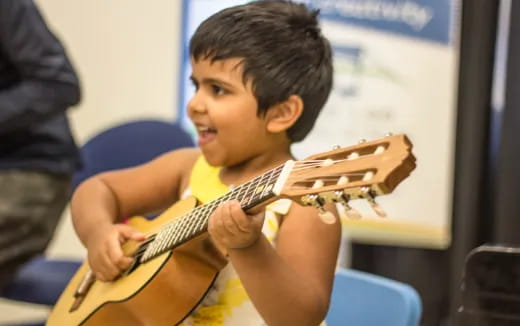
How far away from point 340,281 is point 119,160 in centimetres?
77

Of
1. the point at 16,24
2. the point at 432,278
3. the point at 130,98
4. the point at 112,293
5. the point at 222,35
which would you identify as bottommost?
the point at 432,278

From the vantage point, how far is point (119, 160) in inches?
71.4

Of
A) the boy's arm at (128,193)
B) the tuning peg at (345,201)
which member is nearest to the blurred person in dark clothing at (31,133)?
the boy's arm at (128,193)

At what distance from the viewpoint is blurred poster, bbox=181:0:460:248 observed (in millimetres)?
2043

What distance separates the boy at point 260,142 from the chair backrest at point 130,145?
712 mm

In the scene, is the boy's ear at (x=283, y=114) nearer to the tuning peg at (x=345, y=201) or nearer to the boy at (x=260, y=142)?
the boy at (x=260, y=142)

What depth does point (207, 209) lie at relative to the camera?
2.89ft

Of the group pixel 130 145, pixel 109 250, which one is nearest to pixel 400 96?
pixel 130 145

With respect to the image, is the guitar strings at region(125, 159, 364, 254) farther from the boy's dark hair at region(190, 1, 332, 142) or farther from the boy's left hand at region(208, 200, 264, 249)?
the boy's dark hair at region(190, 1, 332, 142)

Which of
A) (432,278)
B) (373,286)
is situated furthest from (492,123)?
(373,286)

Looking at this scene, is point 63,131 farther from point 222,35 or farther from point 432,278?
point 432,278

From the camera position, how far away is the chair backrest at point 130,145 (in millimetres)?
1810

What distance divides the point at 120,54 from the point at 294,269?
1809mm

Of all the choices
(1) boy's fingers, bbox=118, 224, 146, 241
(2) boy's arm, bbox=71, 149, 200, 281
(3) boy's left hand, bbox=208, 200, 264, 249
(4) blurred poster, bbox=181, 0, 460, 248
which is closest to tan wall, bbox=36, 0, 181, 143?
(4) blurred poster, bbox=181, 0, 460, 248
